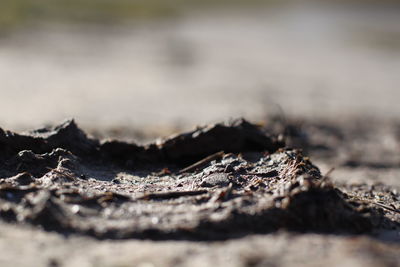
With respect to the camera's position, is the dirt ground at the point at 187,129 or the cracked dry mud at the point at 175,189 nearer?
the dirt ground at the point at 187,129

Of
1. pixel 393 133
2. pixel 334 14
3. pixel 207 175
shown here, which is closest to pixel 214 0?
pixel 334 14

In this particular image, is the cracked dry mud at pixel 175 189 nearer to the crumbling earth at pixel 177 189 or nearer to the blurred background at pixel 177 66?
the crumbling earth at pixel 177 189

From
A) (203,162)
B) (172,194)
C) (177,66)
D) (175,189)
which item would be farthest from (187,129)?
(177,66)

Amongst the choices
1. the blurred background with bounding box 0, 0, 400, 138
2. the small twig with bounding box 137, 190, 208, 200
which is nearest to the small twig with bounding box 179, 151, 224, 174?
the small twig with bounding box 137, 190, 208, 200

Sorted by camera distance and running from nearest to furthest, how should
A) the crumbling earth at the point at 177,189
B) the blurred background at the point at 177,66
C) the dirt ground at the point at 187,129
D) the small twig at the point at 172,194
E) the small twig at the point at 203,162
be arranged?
the dirt ground at the point at 187,129, the crumbling earth at the point at 177,189, the small twig at the point at 172,194, the small twig at the point at 203,162, the blurred background at the point at 177,66

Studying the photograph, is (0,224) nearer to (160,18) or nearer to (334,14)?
(160,18)

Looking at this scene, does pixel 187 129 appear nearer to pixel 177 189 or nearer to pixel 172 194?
pixel 177 189

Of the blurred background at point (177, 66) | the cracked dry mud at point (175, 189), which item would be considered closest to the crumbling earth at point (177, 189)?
the cracked dry mud at point (175, 189)
